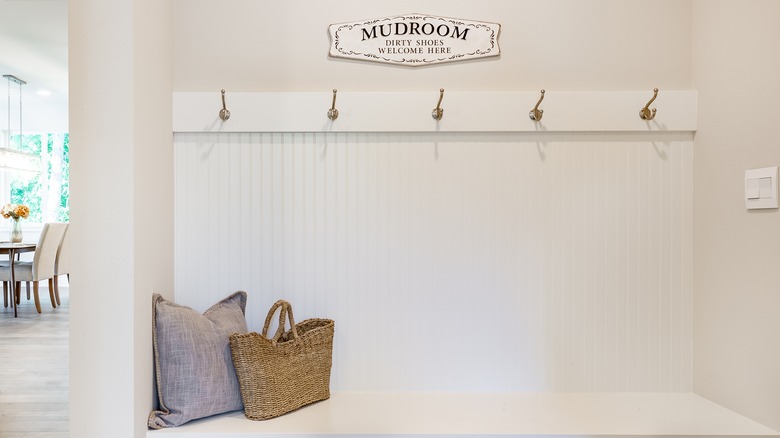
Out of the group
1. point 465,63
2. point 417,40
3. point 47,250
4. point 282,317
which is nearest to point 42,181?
point 47,250

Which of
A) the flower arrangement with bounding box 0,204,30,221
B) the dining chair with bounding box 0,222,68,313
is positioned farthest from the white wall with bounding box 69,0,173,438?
the flower arrangement with bounding box 0,204,30,221

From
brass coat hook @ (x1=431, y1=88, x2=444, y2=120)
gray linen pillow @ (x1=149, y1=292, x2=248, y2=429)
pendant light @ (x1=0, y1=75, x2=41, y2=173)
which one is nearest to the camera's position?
gray linen pillow @ (x1=149, y1=292, x2=248, y2=429)

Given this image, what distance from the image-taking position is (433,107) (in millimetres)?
1576

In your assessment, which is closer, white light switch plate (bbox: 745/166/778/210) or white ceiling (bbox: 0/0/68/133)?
white light switch plate (bbox: 745/166/778/210)

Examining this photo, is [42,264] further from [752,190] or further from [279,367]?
[752,190]

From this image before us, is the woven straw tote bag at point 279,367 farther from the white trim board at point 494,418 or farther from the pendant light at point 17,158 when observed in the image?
the pendant light at point 17,158

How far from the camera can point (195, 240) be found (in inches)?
62.8

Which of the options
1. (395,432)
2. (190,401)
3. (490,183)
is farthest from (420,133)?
(190,401)

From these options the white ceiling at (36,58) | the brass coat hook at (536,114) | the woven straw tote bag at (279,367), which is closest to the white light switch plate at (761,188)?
the brass coat hook at (536,114)

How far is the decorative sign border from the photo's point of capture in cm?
159

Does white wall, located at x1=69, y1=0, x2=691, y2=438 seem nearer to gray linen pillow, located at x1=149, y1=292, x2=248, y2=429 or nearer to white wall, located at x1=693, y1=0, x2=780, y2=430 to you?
gray linen pillow, located at x1=149, y1=292, x2=248, y2=429

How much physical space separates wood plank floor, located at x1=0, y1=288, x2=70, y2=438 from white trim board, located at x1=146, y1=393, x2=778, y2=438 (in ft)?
A: 3.40

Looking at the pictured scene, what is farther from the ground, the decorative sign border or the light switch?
the decorative sign border

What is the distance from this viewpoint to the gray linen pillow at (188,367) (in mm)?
1316
